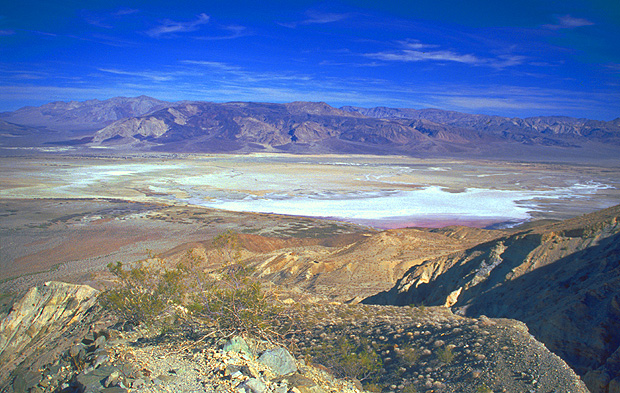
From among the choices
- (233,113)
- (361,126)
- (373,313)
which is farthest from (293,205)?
(233,113)

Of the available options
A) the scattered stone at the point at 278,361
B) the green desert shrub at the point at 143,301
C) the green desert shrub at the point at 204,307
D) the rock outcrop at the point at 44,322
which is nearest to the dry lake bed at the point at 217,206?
the rock outcrop at the point at 44,322

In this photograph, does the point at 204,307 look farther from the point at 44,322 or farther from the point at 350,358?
the point at 44,322

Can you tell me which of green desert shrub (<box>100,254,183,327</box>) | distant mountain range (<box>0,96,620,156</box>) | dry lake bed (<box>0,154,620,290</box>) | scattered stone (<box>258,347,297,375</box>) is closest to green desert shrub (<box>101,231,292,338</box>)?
green desert shrub (<box>100,254,183,327</box>)

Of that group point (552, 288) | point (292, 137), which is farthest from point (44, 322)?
point (292, 137)

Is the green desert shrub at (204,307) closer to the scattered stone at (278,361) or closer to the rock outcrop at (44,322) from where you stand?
the scattered stone at (278,361)

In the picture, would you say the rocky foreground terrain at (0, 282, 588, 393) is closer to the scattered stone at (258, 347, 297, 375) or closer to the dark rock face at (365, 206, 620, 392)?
the scattered stone at (258, 347, 297, 375)

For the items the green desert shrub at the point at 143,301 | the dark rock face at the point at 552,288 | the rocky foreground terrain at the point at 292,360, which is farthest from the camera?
the green desert shrub at the point at 143,301
